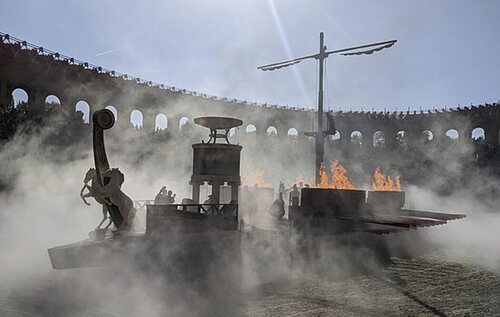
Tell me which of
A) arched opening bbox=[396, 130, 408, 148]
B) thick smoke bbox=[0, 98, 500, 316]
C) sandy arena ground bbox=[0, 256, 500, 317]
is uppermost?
arched opening bbox=[396, 130, 408, 148]

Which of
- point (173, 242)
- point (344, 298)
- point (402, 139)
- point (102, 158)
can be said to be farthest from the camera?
point (402, 139)

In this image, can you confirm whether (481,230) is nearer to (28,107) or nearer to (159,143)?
(159,143)

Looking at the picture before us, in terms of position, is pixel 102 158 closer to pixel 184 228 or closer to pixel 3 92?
pixel 184 228

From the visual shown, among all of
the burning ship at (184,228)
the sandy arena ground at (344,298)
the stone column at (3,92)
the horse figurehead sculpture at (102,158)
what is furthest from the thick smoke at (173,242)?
the stone column at (3,92)

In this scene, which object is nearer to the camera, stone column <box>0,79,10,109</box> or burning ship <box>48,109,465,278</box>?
burning ship <box>48,109,465,278</box>

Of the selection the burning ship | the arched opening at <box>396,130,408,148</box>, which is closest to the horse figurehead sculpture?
the burning ship

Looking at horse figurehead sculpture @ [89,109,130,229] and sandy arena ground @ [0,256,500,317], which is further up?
horse figurehead sculpture @ [89,109,130,229]

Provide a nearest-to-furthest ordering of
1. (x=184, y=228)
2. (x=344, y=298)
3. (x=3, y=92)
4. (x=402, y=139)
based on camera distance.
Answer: (x=344, y=298) < (x=184, y=228) < (x=3, y=92) < (x=402, y=139)

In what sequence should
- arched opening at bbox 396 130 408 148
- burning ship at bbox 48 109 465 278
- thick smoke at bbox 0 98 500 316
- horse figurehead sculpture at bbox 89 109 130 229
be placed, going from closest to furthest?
Answer: 1. thick smoke at bbox 0 98 500 316
2. burning ship at bbox 48 109 465 278
3. horse figurehead sculpture at bbox 89 109 130 229
4. arched opening at bbox 396 130 408 148

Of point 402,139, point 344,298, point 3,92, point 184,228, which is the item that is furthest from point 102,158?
point 402,139

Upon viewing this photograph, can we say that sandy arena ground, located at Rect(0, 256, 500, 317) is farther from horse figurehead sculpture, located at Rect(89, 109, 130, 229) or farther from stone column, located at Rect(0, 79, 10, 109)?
stone column, located at Rect(0, 79, 10, 109)

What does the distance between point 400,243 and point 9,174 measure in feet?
49.2

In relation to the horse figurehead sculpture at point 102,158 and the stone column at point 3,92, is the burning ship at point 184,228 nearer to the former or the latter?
the horse figurehead sculpture at point 102,158

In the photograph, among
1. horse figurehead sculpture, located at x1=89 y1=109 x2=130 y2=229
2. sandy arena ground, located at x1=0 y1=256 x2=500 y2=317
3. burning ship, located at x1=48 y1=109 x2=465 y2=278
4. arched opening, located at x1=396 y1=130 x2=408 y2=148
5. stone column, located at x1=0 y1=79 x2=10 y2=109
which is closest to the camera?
sandy arena ground, located at x1=0 y1=256 x2=500 y2=317
